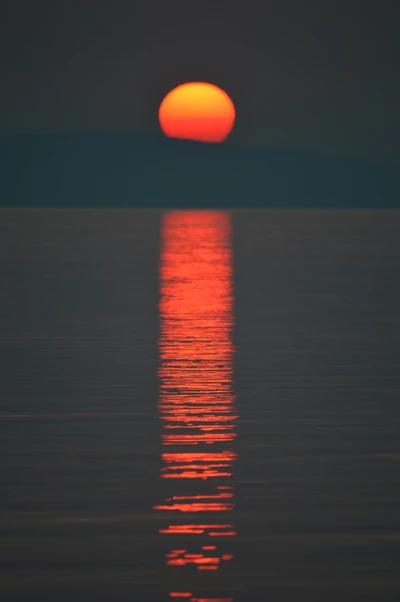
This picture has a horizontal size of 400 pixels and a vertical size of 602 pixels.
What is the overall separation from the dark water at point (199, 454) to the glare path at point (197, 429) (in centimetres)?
2

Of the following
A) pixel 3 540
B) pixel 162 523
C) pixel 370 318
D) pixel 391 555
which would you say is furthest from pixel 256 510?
pixel 370 318

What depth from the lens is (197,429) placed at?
10445mm

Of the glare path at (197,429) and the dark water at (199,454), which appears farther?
the glare path at (197,429)

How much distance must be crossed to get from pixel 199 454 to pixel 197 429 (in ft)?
2.94

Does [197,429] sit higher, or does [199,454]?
[197,429]

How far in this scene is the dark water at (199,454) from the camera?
6.69 m

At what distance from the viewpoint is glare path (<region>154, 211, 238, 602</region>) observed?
23.8ft

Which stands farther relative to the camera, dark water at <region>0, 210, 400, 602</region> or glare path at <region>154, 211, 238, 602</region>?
glare path at <region>154, 211, 238, 602</region>

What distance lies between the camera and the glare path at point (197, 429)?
725cm

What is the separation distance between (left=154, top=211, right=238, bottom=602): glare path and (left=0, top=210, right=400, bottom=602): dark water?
0.07 ft

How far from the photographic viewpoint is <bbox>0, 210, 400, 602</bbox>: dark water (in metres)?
6.69

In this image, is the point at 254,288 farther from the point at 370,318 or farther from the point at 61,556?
the point at 61,556

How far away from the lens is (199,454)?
955 cm

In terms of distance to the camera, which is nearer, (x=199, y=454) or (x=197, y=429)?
(x=199, y=454)
